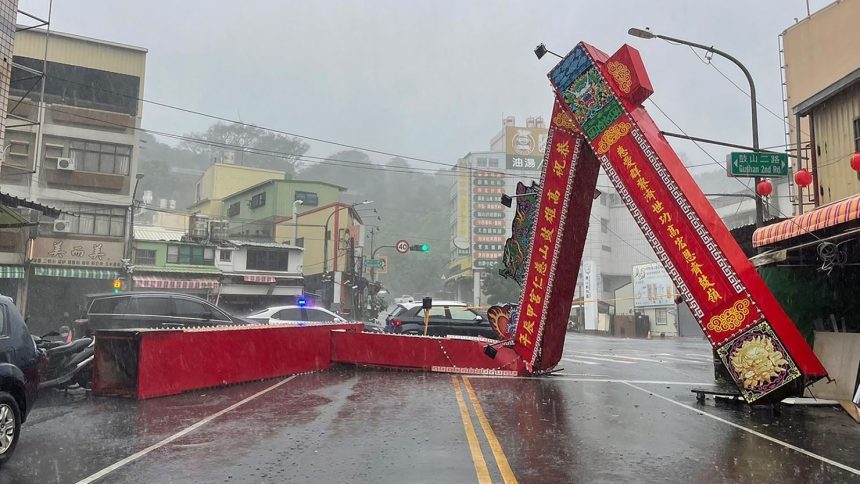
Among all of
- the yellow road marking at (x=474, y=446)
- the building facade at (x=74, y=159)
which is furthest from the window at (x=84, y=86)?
the yellow road marking at (x=474, y=446)

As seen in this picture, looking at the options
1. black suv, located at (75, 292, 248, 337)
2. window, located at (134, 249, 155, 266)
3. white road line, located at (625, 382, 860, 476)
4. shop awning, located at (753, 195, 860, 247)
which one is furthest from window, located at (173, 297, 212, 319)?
window, located at (134, 249, 155, 266)

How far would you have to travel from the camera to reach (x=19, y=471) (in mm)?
5371

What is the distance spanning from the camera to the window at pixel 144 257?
119 ft

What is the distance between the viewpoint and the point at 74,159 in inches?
1203

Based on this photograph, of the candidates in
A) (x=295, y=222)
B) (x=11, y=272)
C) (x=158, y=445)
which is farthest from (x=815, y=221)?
(x=295, y=222)

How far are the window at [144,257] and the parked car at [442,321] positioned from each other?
24177 mm

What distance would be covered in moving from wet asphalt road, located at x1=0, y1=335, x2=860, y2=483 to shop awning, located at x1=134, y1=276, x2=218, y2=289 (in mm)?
26633

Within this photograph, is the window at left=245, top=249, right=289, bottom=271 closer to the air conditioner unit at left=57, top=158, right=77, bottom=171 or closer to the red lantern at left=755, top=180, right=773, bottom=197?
the air conditioner unit at left=57, top=158, right=77, bottom=171

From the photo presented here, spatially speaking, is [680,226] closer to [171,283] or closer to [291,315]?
[291,315]

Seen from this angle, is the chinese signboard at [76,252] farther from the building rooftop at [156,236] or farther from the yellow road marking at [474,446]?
the yellow road marking at [474,446]

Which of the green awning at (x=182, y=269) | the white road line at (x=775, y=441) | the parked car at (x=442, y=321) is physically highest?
the green awning at (x=182, y=269)

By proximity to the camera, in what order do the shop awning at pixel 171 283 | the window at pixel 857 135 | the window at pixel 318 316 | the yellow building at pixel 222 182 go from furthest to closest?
the yellow building at pixel 222 182 < the shop awning at pixel 171 283 < the window at pixel 318 316 < the window at pixel 857 135

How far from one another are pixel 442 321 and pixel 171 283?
23.6 metres

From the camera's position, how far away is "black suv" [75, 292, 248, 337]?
14.3m
